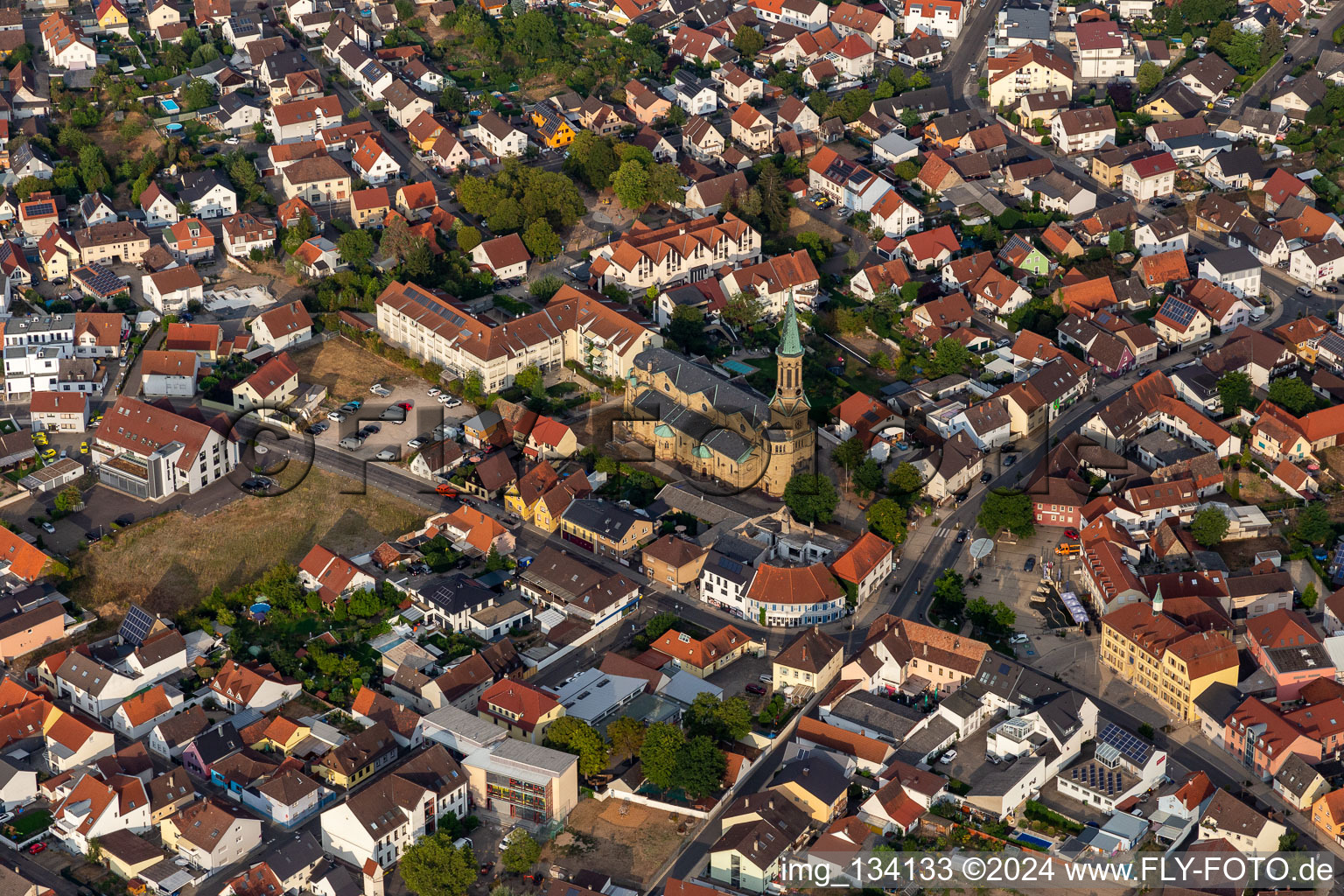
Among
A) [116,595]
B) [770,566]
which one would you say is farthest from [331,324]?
[770,566]

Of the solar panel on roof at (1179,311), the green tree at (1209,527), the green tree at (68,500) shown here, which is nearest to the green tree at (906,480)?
the green tree at (1209,527)

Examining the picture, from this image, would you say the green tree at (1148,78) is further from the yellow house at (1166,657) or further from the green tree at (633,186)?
the yellow house at (1166,657)

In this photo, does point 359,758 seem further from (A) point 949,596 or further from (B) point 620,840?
(A) point 949,596

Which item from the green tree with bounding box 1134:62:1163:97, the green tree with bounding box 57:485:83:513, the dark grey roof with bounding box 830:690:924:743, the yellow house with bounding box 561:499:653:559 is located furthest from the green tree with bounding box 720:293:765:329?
the green tree with bounding box 1134:62:1163:97

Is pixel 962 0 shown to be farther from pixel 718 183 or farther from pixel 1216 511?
pixel 1216 511

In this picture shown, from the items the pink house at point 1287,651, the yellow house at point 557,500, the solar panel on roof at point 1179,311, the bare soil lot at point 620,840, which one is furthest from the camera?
the solar panel on roof at point 1179,311

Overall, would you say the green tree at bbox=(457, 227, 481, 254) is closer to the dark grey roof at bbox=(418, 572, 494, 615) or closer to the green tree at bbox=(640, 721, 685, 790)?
the dark grey roof at bbox=(418, 572, 494, 615)
